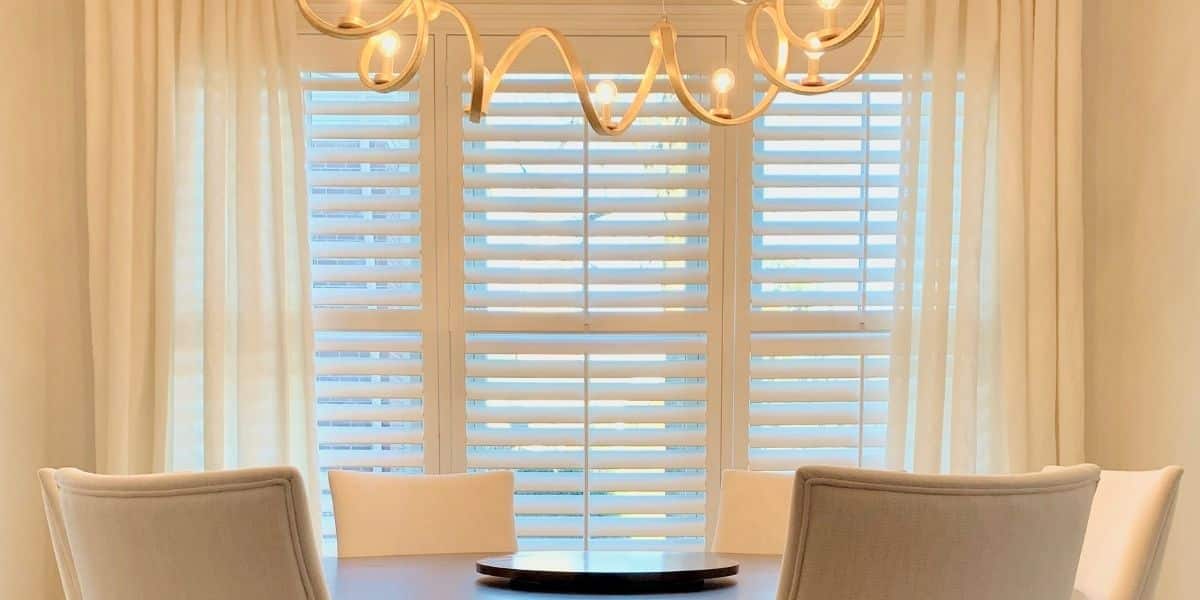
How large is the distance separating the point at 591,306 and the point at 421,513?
3.04ft

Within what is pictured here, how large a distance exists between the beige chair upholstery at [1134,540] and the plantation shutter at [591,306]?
4.56 feet

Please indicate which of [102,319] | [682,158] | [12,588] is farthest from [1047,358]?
[12,588]

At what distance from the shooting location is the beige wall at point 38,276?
3.03 m

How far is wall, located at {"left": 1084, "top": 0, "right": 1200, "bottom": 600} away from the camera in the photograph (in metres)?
2.96

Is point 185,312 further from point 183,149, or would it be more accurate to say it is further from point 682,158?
point 682,158

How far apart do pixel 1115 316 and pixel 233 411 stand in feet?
8.22

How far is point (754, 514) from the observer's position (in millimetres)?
2777

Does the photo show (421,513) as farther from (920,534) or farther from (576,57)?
(920,534)

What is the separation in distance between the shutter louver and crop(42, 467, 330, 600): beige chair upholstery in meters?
1.68

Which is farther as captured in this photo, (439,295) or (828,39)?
(439,295)

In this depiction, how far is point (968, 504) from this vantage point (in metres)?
1.58

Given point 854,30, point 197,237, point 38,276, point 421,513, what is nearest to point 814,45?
point 854,30

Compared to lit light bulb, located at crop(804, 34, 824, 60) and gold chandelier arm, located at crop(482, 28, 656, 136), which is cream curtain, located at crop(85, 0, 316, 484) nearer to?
gold chandelier arm, located at crop(482, 28, 656, 136)

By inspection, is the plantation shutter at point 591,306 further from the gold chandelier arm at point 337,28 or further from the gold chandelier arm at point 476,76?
the gold chandelier arm at point 337,28
